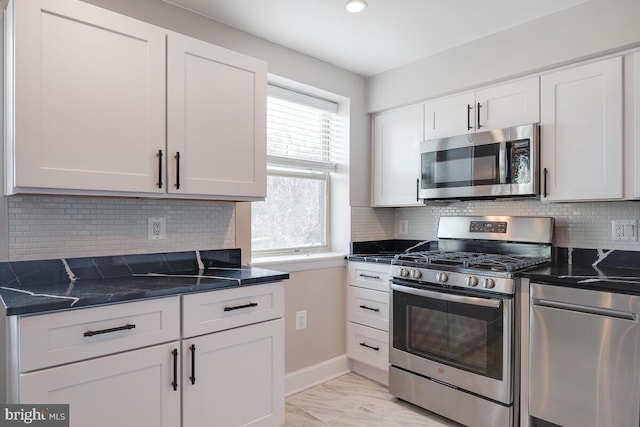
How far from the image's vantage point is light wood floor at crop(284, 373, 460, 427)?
2352 millimetres

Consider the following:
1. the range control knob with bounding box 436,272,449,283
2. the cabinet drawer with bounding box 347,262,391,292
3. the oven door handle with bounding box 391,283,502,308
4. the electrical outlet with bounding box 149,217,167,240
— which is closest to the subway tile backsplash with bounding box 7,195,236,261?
the electrical outlet with bounding box 149,217,167,240

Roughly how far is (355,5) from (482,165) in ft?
4.14

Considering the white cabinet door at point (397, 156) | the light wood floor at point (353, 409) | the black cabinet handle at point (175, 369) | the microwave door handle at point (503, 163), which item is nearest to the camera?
the black cabinet handle at point (175, 369)

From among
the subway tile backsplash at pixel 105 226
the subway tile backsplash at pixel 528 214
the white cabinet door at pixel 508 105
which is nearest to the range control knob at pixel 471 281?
the subway tile backsplash at pixel 528 214

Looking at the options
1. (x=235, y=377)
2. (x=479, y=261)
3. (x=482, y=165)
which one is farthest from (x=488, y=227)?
(x=235, y=377)

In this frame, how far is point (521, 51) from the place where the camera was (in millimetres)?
2404

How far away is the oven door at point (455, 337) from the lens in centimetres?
210

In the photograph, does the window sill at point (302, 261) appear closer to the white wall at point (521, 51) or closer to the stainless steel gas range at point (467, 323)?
the stainless steel gas range at point (467, 323)

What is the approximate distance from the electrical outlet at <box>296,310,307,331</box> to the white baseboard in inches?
12.0

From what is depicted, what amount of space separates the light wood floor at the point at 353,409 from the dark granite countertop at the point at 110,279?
3.24 ft

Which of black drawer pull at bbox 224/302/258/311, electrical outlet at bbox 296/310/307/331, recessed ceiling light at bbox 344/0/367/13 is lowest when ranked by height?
electrical outlet at bbox 296/310/307/331

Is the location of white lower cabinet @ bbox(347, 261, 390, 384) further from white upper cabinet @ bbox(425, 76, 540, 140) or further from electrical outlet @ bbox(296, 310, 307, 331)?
white upper cabinet @ bbox(425, 76, 540, 140)

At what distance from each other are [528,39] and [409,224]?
1619 mm

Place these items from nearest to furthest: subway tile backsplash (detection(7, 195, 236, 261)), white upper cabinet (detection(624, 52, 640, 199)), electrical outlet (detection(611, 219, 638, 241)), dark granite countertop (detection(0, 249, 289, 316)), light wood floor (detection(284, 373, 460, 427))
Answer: dark granite countertop (detection(0, 249, 289, 316))
subway tile backsplash (detection(7, 195, 236, 261))
white upper cabinet (detection(624, 52, 640, 199))
electrical outlet (detection(611, 219, 638, 241))
light wood floor (detection(284, 373, 460, 427))
